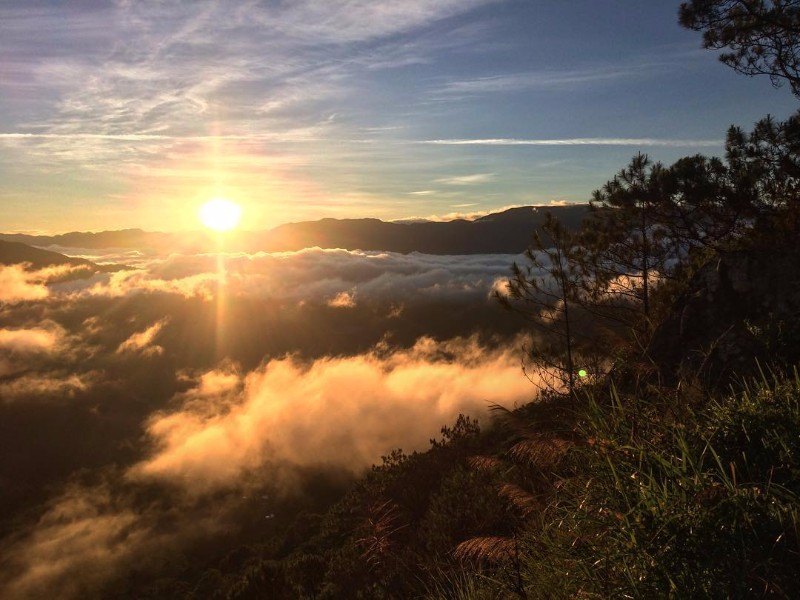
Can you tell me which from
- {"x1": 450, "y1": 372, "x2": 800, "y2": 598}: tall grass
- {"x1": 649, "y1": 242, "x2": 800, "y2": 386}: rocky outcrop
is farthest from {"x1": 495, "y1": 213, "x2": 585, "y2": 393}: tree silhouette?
{"x1": 450, "y1": 372, "x2": 800, "y2": 598}: tall grass

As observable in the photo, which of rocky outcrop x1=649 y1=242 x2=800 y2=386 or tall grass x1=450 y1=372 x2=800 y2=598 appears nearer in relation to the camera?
tall grass x1=450 y1=372 x2=800 y2=598

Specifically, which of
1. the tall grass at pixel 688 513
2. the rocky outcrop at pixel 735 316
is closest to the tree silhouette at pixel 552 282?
the rocky outcrop at pixel 735 316

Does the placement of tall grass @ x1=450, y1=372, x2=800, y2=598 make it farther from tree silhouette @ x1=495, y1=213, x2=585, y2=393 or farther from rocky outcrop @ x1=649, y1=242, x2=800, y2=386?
tree silhouette @ x1=495, y1=213, x2=585, y2=393

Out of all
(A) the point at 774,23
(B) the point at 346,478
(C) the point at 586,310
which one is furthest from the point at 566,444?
(B) the point at 346,478

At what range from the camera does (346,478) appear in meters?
149

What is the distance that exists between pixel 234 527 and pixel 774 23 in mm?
131993

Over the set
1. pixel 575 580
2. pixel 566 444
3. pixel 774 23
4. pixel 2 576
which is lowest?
pixel 2 576

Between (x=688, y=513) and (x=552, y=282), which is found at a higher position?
(x=552, y=282)

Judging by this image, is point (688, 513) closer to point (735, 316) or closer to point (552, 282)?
point (735, 316)

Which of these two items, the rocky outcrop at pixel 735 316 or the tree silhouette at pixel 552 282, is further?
the tree silhouette at pixel 552 282

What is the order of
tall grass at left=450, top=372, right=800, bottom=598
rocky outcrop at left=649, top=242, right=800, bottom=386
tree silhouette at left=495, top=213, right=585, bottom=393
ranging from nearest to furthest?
tall grass at left=450, top=372, right=800, bottom=598
rocky outcrop at left=649, top=242, right=800, bottom=386
tree silhouette at left=495, top=213, right=585, bottom=393

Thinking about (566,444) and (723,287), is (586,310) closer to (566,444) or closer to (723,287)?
(723,287)

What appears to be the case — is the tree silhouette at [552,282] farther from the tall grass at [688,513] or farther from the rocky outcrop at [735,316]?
the tall grass at [688,513]

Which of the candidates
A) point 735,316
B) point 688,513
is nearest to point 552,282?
point 735,316
